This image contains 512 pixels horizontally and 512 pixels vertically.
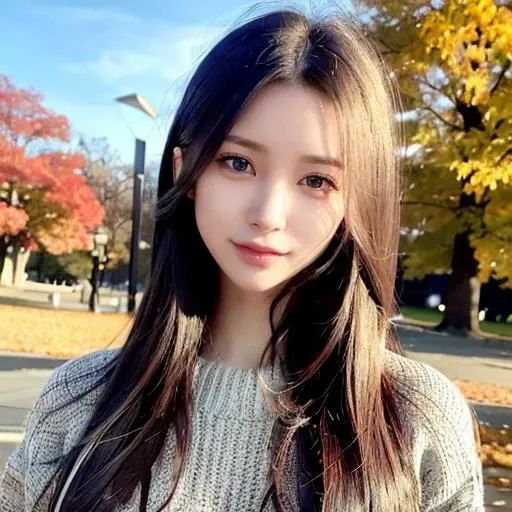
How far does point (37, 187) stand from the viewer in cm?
1991

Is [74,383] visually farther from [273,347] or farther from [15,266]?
[15,266]

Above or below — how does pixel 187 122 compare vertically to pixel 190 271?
above

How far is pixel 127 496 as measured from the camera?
108 centimetres

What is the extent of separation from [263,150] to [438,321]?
75.2ft

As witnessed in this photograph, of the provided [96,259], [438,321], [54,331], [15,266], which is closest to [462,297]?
[438,321]

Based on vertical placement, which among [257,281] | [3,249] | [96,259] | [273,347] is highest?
[3,249]

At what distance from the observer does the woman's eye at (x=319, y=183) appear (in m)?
1.08

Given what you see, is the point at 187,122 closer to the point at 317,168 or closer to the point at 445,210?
the point at 317,168

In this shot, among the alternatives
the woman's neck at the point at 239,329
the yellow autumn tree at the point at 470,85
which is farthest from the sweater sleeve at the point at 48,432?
the yellow autumn tree at the point at 470,85

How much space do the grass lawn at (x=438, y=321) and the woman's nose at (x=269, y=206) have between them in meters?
18.0

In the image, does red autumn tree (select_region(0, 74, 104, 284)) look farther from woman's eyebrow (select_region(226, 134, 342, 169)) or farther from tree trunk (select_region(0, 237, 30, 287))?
woman's eyebrow (select_region(226, 134, 342, 169))

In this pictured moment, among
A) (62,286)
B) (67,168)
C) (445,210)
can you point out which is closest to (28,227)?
(67,168)

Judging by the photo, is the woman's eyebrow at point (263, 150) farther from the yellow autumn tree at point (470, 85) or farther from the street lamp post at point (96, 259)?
the street lamp post at point (96, 259)

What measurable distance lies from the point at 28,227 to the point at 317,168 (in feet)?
67.1
